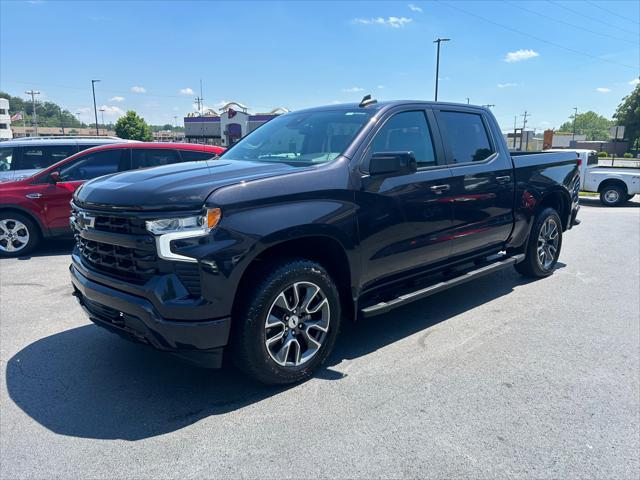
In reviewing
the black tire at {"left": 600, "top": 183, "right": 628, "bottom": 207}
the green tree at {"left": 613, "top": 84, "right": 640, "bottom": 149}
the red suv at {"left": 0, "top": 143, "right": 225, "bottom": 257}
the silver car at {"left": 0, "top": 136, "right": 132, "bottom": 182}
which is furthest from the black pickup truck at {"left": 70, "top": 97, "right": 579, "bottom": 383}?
the green tree at {"left": 613, "top": 84, "right": 640, "bottom": 149}

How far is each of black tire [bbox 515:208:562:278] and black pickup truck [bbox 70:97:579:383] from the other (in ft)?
3.61

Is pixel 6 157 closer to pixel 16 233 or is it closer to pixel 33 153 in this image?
pixel 33 153

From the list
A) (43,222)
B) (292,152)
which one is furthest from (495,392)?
(43,222)

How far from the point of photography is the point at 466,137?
4852 millimetres

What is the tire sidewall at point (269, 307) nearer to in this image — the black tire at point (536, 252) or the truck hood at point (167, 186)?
the truck hood at point (167, 186)

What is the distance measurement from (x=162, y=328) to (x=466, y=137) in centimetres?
355

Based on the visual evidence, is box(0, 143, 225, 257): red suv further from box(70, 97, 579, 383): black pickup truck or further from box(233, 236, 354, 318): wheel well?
box(233, 236, 354, 318): wheel well

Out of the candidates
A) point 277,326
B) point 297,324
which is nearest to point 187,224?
point 277,326

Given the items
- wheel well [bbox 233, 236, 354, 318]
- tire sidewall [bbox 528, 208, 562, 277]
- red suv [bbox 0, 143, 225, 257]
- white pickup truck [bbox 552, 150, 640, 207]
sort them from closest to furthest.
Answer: wheel well [bbox 233, 236, 354, 318], tire sidewall [bbox 528, 208, 562, 277], red suv [bbox 0, 143, 225, 257], white pickup truck [bbox 552, 150, 640, 207]

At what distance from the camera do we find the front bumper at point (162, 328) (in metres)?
2.85

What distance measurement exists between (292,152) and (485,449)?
106 inches

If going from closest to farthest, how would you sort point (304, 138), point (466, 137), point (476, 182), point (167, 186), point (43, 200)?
1. point (167, 186)
2. point (304, 138)
3. point (476, 182)
4. point (466, 137)
5. point (43, 200)

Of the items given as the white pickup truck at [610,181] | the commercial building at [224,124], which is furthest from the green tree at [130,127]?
the white pickup truck at [610,181]

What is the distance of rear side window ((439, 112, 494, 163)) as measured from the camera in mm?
4625
